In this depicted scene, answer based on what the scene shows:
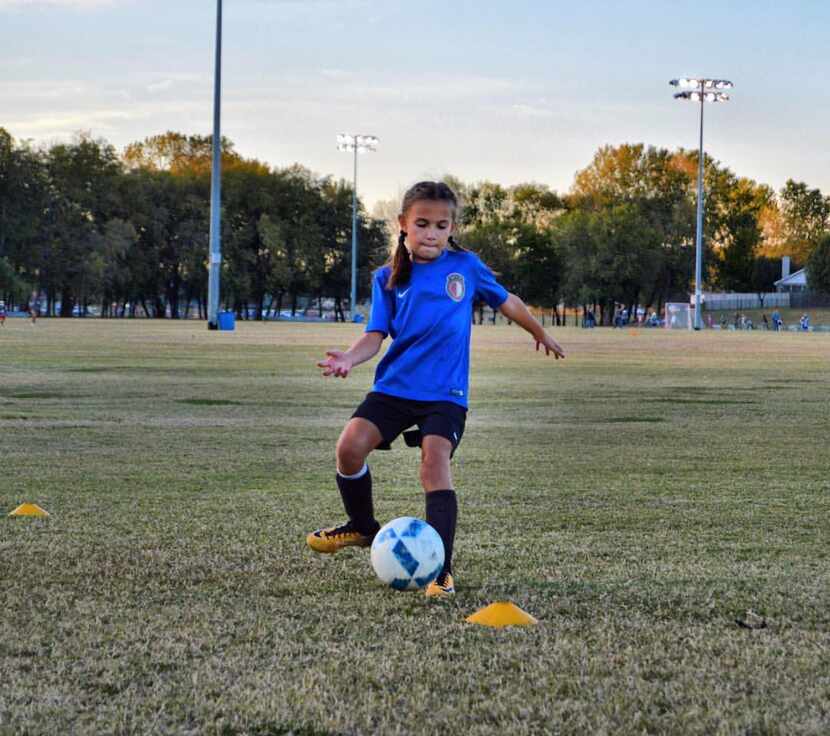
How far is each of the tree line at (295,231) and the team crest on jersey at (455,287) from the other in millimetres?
81679

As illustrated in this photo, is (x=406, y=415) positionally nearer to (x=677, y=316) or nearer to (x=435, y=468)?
(x=435, y=468)

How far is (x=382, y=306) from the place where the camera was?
21.0ft

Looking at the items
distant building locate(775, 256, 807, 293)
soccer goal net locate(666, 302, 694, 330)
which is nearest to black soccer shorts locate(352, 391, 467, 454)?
soccer goal net locate(666, 302, 694, 330)

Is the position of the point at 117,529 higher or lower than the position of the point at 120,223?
lower

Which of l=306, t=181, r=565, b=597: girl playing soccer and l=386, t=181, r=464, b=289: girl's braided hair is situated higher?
l=386, t=181, r=464, b=289: girl's braided hair

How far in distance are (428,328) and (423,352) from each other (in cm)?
11

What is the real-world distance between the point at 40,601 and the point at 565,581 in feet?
7.36

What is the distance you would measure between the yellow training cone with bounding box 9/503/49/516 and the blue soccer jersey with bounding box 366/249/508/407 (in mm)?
2570

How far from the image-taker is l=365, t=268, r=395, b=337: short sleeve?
6371mm

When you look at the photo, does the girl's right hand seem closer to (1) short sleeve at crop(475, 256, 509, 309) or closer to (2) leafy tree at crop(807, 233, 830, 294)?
(1) short sleeve at crop(475, 256, 509, 309)

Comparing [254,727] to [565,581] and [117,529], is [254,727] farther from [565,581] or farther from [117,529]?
[117,529]

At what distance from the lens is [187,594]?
5734mm

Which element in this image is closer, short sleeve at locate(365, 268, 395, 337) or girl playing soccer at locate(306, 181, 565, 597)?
girl playing soccer at locate(306, 181, 565, 597)

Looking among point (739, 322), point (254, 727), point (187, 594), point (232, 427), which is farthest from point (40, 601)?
point (739, 322)
